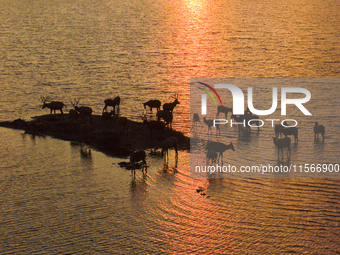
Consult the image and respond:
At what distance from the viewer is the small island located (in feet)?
77.8

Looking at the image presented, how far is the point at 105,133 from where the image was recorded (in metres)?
24.9

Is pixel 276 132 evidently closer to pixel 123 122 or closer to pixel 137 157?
pixel 137 157

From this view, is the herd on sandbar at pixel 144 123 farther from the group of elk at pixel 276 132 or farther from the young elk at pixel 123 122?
the group of elk at pixel 276 132

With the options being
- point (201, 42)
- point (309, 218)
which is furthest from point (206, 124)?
point (201, 42)

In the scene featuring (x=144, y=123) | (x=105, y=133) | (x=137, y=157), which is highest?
(x=144, y=123)

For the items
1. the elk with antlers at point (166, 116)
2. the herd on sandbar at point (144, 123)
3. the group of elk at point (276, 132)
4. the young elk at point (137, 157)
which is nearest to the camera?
the young elk at point (137, 157)

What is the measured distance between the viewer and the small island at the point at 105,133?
933 inches

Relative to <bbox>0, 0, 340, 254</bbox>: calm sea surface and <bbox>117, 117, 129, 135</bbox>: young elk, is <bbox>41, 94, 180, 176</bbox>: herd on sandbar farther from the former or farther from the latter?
<bbox>0, 0, 340, 254</bbox>: calm sea surface

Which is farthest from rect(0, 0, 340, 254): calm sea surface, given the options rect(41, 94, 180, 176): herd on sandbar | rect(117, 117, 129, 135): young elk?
rect(117, 117, 129, 135): young elk

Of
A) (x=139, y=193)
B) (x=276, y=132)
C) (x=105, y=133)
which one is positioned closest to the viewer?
(x=139, y=193)

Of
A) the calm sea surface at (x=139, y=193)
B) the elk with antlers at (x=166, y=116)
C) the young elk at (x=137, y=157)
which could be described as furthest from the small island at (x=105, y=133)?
the young elk at (x=137, y=157)

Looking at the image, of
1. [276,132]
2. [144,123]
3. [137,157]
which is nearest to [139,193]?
[137,157]

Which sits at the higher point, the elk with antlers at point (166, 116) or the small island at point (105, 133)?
the elk with antlers at point (166, 116)

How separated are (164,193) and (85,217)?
12.3 feet
